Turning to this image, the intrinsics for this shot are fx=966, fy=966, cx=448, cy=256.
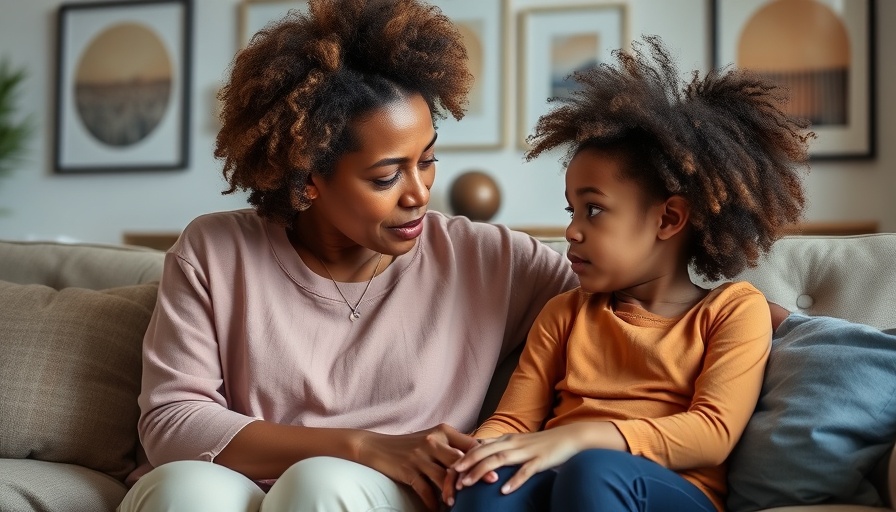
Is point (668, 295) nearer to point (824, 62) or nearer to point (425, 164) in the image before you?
point (425, 164)

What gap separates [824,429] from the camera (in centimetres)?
131

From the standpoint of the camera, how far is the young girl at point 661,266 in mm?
1371

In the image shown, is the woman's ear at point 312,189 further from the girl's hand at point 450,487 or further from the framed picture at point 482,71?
the framed picture at point 482,71

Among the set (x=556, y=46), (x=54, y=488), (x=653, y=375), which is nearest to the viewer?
(x=653, y=375)

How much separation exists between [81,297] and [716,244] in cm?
119

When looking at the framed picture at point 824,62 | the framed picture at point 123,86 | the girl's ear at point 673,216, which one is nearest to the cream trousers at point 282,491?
the girl's ear at point 673,216

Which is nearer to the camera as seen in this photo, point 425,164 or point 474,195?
point 425,164

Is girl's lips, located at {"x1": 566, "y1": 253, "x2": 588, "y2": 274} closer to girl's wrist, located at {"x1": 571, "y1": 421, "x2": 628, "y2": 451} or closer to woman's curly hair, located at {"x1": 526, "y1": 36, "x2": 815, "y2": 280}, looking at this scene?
woman's curly hair, located at {"x1": 526, "y1": 36, "x2": 815, "y2": 280}

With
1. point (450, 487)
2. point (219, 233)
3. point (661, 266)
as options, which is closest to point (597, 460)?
point (450, 487)

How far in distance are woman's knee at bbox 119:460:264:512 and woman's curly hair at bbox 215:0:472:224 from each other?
464 mm

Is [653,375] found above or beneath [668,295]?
beneath

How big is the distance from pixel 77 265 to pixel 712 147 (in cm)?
141

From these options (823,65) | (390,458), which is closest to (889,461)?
(390,458)

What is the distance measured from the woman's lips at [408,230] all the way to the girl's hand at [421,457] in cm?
34
